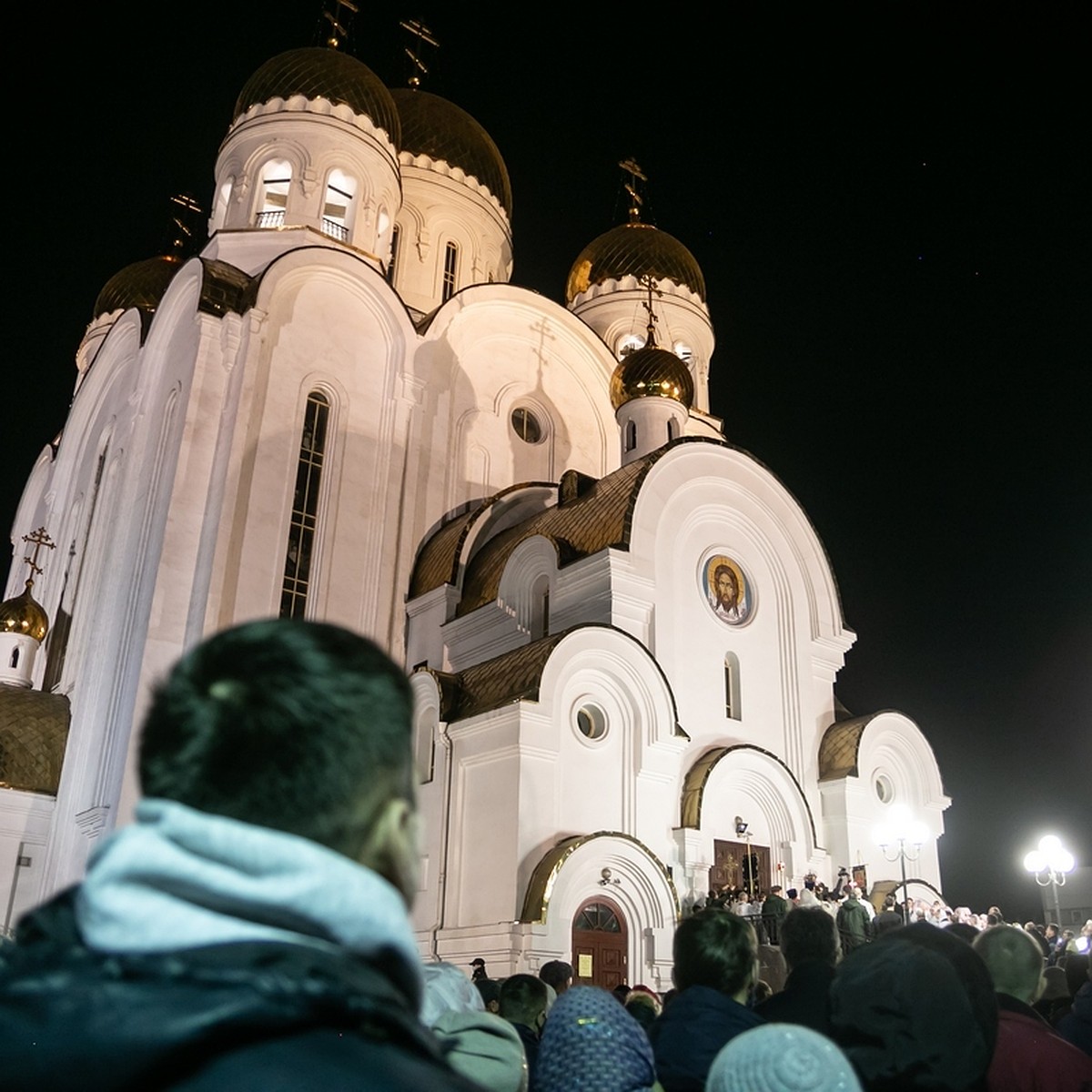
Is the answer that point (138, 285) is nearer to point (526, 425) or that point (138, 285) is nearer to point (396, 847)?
point (526, 425)

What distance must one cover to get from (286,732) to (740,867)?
14803 millimetres

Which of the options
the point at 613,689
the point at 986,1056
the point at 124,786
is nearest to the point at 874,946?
the point at 986,1056

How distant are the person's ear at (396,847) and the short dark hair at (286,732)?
0.01 m

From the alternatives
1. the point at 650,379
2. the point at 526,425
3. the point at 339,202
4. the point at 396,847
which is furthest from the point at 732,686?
the point at 396,847

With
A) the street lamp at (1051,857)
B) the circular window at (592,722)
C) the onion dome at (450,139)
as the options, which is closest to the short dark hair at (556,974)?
the circular window at (592,722)

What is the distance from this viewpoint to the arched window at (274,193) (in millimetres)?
18953

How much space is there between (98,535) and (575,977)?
11783mm

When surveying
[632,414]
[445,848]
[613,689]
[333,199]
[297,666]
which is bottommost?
[297,666]

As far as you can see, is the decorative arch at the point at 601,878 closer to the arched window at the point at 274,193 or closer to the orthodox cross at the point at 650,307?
the orthodox cross at the point at 650,307

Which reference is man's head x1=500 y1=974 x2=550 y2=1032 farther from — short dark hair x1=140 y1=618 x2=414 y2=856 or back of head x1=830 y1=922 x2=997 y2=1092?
short dark hair x1=140 y1=618 x2=414 y2=856

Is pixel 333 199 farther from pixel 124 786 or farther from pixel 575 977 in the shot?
pixel 575 977

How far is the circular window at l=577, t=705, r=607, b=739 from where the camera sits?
1376 centimetres

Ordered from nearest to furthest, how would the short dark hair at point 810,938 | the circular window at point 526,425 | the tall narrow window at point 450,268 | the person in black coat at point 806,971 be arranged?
1. the person in black coat at point 806,971
2. the short dark hair at point 810,938
3. the circular window at point 526,425
4. the tall narrow window at point 450,268

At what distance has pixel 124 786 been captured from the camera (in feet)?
43.8
